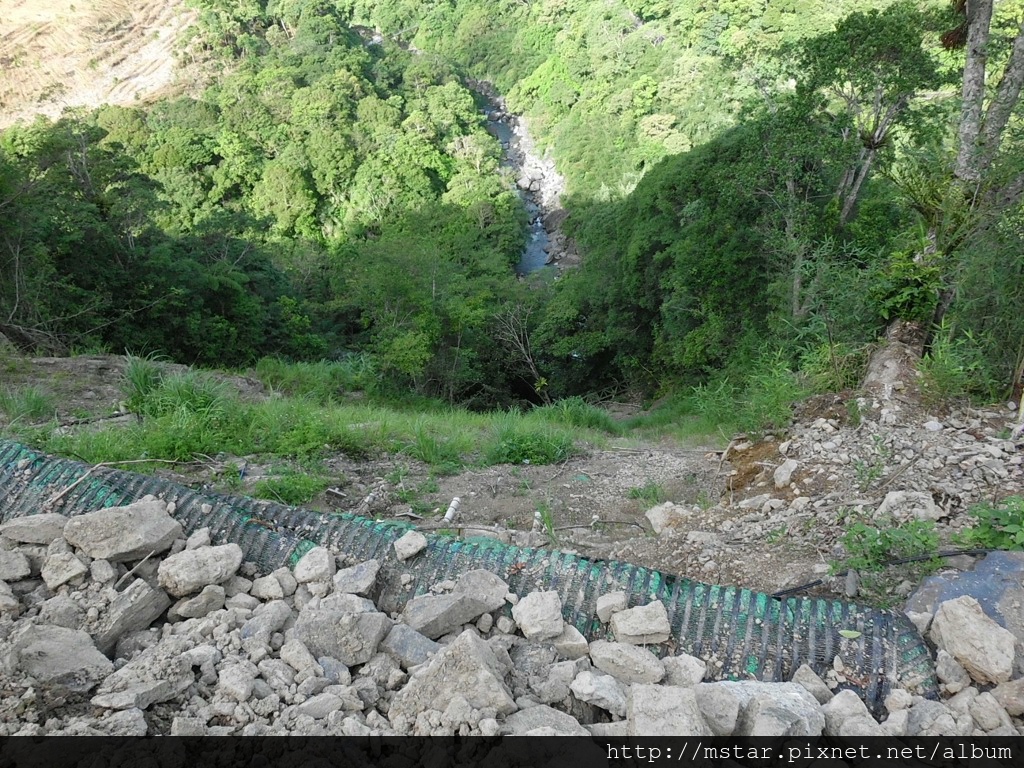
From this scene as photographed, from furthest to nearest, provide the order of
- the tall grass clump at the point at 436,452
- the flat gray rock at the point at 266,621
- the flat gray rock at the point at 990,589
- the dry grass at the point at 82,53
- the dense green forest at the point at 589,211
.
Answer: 1. the dry grass at the point at 82,53
2. the dense green forest at the point at 589,211
3. the tall grass clump at the point at 436,452
4. the flat gray rock at the point at 990,589
5. the flat gray rock at the point at 266,621

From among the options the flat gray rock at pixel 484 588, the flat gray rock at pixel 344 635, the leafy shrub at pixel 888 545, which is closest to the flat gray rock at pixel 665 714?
the flat gray rock at pixel 484 588

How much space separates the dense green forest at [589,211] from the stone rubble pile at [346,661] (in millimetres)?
3193

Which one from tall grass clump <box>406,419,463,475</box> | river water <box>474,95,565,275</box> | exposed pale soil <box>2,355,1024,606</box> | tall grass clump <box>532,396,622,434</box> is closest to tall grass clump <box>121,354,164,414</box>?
exposed pale soil <box>2,355,1024,606</box>

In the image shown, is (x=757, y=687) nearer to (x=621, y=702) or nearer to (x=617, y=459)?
(x=621, y=702)

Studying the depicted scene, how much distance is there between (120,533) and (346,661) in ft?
3.40

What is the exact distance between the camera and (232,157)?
27.2 m

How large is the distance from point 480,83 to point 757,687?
137ft

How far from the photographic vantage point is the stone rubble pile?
170 centimetres

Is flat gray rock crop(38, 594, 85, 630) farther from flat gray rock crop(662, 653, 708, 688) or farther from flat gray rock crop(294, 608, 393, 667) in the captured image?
flat gray rock crop(662, 653, 708, 688)

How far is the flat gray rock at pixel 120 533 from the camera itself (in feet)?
7.59

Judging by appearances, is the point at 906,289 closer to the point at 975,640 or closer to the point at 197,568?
the point at 975,640

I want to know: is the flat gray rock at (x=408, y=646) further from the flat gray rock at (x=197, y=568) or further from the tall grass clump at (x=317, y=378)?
the tall grass clump at (x=317, y=378)

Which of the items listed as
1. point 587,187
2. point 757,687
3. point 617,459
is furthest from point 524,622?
point 587,187

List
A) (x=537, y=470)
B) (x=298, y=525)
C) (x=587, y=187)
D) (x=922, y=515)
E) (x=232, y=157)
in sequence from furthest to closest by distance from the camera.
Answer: (x=232, y=157)
(x=587, y=187)
(x=537, y=470)
(x=922, y=515)
(x=298, y=525)
